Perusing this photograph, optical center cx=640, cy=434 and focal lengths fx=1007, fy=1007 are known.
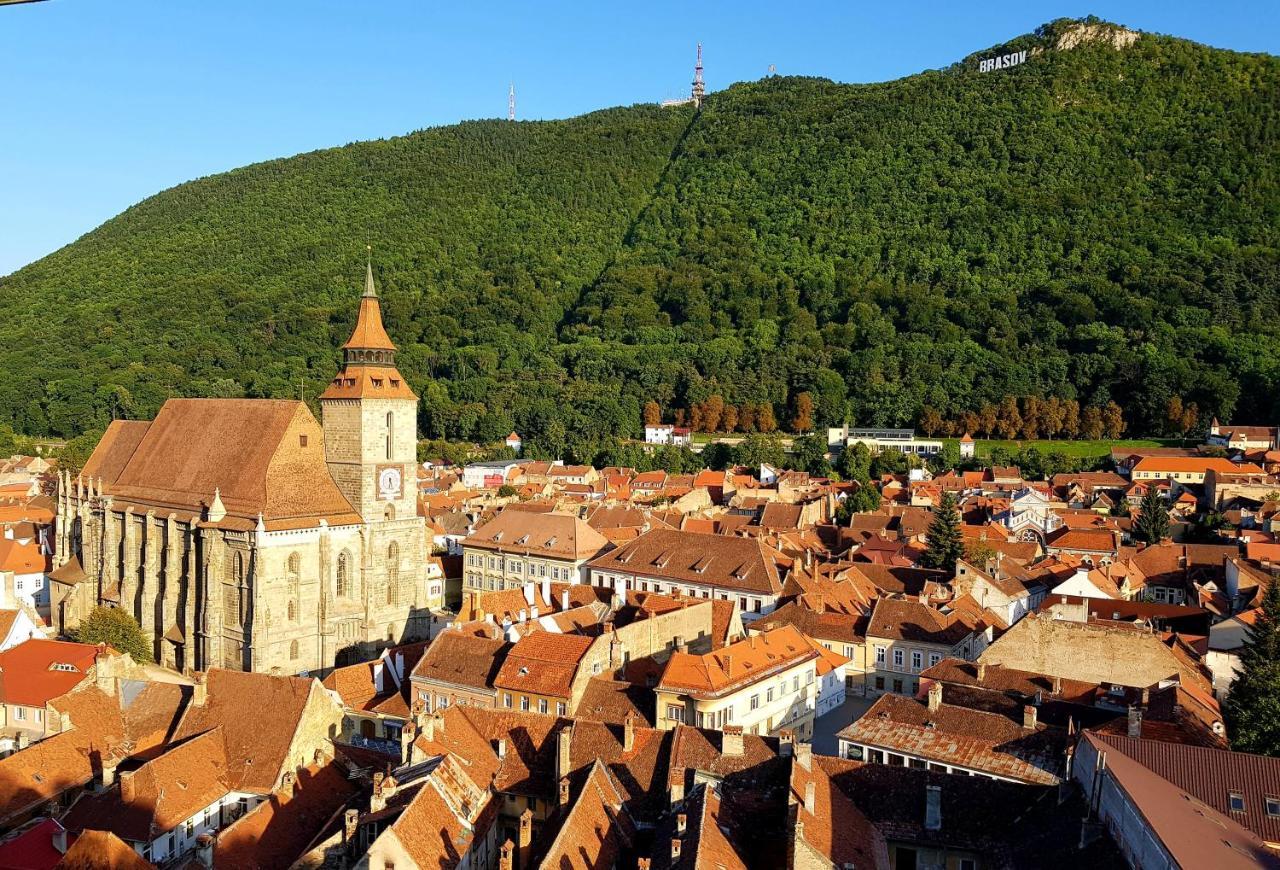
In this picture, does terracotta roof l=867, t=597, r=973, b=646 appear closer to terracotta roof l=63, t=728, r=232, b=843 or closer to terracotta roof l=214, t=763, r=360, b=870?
terracotta roof l=214, t=763, r=360, b=870

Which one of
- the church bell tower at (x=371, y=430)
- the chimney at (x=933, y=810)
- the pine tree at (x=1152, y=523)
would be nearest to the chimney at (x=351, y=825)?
the chimney at (x=933, y=810)

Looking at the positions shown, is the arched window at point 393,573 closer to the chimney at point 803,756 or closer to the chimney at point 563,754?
the chimney at point 563,754

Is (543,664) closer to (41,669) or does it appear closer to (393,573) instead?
(393,573)

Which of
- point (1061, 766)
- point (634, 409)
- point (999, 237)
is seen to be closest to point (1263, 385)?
point (999, 237)

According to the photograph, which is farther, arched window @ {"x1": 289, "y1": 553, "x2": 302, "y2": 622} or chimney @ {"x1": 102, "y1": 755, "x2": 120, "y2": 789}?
arched window @ {"x1": 289, "y1": 553, "x2": 302, "y2": 622}

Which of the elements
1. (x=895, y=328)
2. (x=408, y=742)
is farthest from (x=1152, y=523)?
(x=895, y=328)

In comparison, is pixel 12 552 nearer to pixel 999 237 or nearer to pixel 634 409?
pixel 634 409

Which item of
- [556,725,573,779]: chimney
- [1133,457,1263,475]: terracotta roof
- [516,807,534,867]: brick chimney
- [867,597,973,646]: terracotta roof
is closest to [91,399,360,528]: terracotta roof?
[556,725,573,779]: chimney
